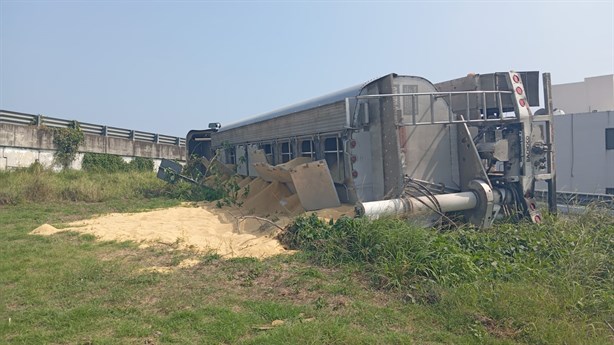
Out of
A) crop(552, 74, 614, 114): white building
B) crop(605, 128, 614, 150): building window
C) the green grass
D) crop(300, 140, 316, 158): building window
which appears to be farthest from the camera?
crop(552, 74, 614, 114): white building

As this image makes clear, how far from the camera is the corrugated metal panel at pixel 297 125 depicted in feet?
29.7

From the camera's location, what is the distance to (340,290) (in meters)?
5.14

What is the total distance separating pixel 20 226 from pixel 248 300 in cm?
770

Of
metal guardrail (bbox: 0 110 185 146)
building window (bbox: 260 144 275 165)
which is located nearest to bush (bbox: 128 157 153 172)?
metal guardrail (bbox: 0 110 185 146)

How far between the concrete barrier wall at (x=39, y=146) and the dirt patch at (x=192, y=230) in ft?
29.5

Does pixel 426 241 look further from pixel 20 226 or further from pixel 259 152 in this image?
pixel 20 226

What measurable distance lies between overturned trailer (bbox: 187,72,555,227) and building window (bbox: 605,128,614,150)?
31.4 feet

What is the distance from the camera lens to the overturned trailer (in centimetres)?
802

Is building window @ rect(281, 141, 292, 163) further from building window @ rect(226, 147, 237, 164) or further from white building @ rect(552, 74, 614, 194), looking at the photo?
white building @ rect(552, 74, 614, 194)

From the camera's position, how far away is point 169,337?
13.1 ft

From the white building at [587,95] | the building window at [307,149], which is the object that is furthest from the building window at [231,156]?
the white building at [587,95]

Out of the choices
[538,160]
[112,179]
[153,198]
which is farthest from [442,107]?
[112,179]

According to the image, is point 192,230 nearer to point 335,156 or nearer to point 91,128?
point 335,156

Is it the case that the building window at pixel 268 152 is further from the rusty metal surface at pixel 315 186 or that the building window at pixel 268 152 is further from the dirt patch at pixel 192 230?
the rusty metal surface at pixel 315 186
